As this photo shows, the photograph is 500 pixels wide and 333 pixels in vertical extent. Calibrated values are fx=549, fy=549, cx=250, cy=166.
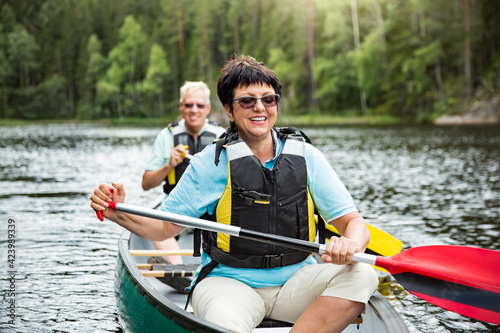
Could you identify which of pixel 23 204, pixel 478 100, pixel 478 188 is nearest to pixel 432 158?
pixel 478 188

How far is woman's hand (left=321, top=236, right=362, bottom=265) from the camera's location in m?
2.19

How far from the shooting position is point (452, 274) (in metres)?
2.53

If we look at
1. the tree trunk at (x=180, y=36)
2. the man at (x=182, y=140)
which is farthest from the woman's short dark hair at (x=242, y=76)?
the tree trunk at (x=180, y=36)

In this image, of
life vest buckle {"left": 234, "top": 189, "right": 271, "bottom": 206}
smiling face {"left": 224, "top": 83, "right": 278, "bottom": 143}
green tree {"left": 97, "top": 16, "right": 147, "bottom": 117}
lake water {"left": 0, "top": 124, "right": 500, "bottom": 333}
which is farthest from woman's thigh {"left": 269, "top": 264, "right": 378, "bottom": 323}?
→ green tree {"left": 97, "top": 16, "right": 147, "bottom": 117}

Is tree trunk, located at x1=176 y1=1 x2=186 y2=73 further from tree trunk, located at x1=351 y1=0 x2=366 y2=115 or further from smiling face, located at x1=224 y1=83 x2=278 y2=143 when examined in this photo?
smiling face, located at x1=224 y1=83 x2=278 y2=143

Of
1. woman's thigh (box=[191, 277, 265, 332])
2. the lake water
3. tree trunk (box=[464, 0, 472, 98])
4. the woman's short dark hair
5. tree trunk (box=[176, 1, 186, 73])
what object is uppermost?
tree trunk (box=[176, 1, 186, 73])

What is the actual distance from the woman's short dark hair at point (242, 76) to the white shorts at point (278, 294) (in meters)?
0.81

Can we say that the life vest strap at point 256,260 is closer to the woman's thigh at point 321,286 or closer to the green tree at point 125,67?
the woman's thigh at point 321,286

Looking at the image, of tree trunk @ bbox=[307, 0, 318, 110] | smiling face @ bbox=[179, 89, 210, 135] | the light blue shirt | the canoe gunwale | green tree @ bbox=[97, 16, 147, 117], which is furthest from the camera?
green tree @ bbox=[97, 16, 147, 117]

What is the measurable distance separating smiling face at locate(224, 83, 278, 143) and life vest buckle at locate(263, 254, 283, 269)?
527mm

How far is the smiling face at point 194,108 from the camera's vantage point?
4.69 metres

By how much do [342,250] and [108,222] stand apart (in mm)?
6027

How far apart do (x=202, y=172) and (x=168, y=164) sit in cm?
213

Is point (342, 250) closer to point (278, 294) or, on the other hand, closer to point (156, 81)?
point (278, 294)
